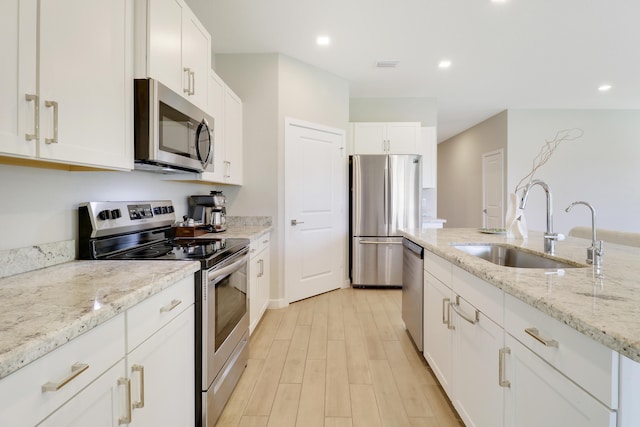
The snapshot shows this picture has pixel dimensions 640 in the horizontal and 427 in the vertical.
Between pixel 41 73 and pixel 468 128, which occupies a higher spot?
pixel 468 128

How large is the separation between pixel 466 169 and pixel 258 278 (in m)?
6.17

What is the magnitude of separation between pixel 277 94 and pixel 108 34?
224cm

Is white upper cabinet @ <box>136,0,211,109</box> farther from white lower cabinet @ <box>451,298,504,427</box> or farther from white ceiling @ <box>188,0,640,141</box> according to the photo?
white lower cabinet @ <box>451,298,504,427</box>

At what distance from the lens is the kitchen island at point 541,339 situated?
27.1 inches

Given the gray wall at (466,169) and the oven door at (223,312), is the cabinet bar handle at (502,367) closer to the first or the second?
the oven door at (223,312)

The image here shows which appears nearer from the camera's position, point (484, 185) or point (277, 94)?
point (277, 94)

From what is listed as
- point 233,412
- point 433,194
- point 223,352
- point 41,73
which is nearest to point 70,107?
point 41,73

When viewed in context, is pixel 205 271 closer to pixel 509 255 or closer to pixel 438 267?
pixel 438 267

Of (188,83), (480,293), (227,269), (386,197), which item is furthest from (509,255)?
(188,83)

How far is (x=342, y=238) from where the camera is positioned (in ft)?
13.3

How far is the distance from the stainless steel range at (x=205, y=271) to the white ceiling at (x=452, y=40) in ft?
6.34

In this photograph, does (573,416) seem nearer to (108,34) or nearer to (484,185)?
(108,34)

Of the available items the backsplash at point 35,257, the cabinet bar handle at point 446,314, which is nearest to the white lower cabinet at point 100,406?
the backsplash at point 35,257

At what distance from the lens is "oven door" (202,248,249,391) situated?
1.48 m
